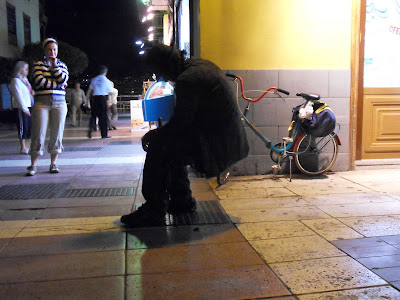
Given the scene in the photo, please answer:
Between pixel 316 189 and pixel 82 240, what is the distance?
10.1 ft

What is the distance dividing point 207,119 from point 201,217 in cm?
109

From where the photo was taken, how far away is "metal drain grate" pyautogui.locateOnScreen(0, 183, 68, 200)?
16.3 feet

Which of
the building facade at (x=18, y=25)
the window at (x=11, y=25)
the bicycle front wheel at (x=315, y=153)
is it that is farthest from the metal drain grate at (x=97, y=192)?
the window at (x=11, y=25)

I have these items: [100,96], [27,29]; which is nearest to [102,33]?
[27,29]

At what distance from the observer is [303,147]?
586 centimetres

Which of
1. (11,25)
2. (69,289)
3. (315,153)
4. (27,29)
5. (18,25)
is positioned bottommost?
(69,289)

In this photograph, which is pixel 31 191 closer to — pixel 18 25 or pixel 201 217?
pixel 201 217

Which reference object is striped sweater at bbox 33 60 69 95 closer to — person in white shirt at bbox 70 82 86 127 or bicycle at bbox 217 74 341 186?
bicycle at bbox 217 74 341 186

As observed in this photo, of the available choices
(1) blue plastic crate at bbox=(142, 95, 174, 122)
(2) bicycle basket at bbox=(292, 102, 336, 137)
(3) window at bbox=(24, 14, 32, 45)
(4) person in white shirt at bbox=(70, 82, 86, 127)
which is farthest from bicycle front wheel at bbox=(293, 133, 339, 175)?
(3) window at bbox=(24, 14, 32, 45)

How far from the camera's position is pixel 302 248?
323cm

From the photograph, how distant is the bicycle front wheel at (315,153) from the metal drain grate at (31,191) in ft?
11.0

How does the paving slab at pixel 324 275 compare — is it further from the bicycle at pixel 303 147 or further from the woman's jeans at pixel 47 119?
the woman's jeans at pixel 47 119

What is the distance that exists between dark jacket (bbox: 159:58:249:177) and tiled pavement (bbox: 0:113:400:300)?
700mm

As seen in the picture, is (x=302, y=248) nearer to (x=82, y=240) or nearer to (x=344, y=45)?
(x=82, y=240)
